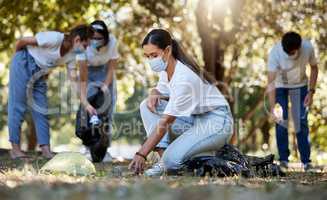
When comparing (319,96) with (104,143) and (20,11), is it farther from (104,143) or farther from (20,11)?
(104,143)

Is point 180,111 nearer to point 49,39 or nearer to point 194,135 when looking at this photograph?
point 194,135

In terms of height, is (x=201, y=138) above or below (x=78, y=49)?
below

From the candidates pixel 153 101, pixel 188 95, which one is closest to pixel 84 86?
pixel 153 101

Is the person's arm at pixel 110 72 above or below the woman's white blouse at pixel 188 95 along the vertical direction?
above

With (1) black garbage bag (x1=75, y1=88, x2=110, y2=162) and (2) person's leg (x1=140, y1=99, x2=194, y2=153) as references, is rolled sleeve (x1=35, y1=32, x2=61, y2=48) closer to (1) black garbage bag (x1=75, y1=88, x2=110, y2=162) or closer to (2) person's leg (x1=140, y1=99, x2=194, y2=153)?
(1) black garbage bag (x1=75, y1=88, x2=110, y2=162)

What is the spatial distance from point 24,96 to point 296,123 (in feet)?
11.2

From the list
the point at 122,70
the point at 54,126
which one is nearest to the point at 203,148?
the point at 122,70

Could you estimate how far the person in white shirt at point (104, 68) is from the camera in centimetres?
722

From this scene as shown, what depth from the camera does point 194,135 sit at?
17.7 feet

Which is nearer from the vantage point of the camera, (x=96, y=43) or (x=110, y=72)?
(x=96, y=43)

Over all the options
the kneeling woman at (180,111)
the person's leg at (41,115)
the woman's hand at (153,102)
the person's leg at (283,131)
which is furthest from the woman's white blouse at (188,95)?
the person's leg at (41,115)

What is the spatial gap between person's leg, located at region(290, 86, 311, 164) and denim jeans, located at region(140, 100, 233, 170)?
90.2 inches

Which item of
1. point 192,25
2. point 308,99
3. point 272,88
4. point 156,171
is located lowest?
point 156,171

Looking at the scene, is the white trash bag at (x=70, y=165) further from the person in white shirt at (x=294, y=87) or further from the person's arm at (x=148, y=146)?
the person in white shirt at (x=294, y=87)
